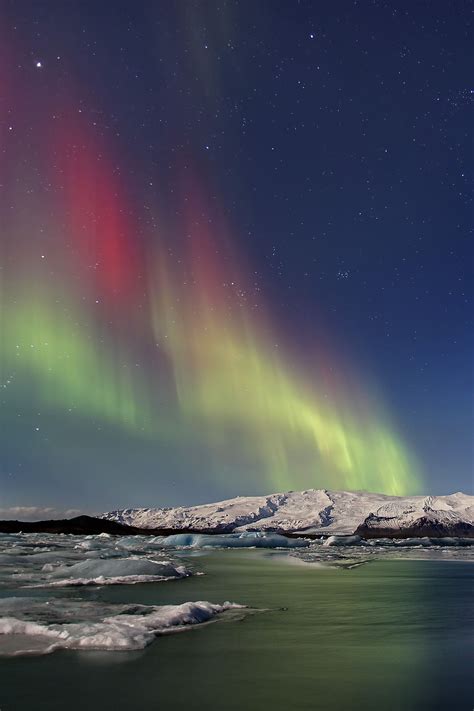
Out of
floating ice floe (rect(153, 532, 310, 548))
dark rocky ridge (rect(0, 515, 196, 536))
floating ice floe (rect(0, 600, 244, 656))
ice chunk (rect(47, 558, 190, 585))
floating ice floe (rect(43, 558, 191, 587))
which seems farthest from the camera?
dark rocky ridge (rect(0, 515, 196, 536))

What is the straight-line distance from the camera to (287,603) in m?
15.7

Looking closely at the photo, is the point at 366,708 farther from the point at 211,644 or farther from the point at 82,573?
the point at 82,573

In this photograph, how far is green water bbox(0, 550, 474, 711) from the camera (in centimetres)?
646

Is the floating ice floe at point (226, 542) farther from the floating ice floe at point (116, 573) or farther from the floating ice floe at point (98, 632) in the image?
the floating ice floe at point (98, 632)

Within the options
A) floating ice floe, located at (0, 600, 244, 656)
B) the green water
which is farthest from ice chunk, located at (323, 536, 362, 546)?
floating ice floe, located at (0, 600, 244, 656)

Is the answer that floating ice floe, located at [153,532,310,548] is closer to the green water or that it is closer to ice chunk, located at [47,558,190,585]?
ice chunk, located at [47,558,190,585]

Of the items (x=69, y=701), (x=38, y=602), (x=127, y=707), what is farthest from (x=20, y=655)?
(x=38, y=602)

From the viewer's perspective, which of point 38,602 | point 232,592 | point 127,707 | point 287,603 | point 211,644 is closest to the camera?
point 127,707

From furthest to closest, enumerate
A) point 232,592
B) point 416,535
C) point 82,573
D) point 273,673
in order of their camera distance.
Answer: point 416,535, point 82,573, point 232,592, point 273,673

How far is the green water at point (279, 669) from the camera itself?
21.2 ft

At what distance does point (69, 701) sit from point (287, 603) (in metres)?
10.3

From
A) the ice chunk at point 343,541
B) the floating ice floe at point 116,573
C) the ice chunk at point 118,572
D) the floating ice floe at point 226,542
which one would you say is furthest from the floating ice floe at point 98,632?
the ice chunk at point 343,541

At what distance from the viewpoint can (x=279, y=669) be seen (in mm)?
7949

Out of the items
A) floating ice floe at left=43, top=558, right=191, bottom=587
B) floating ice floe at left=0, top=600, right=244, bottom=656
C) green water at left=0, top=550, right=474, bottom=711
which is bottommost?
green water at left=0, top=550, right=474, bottom=711
